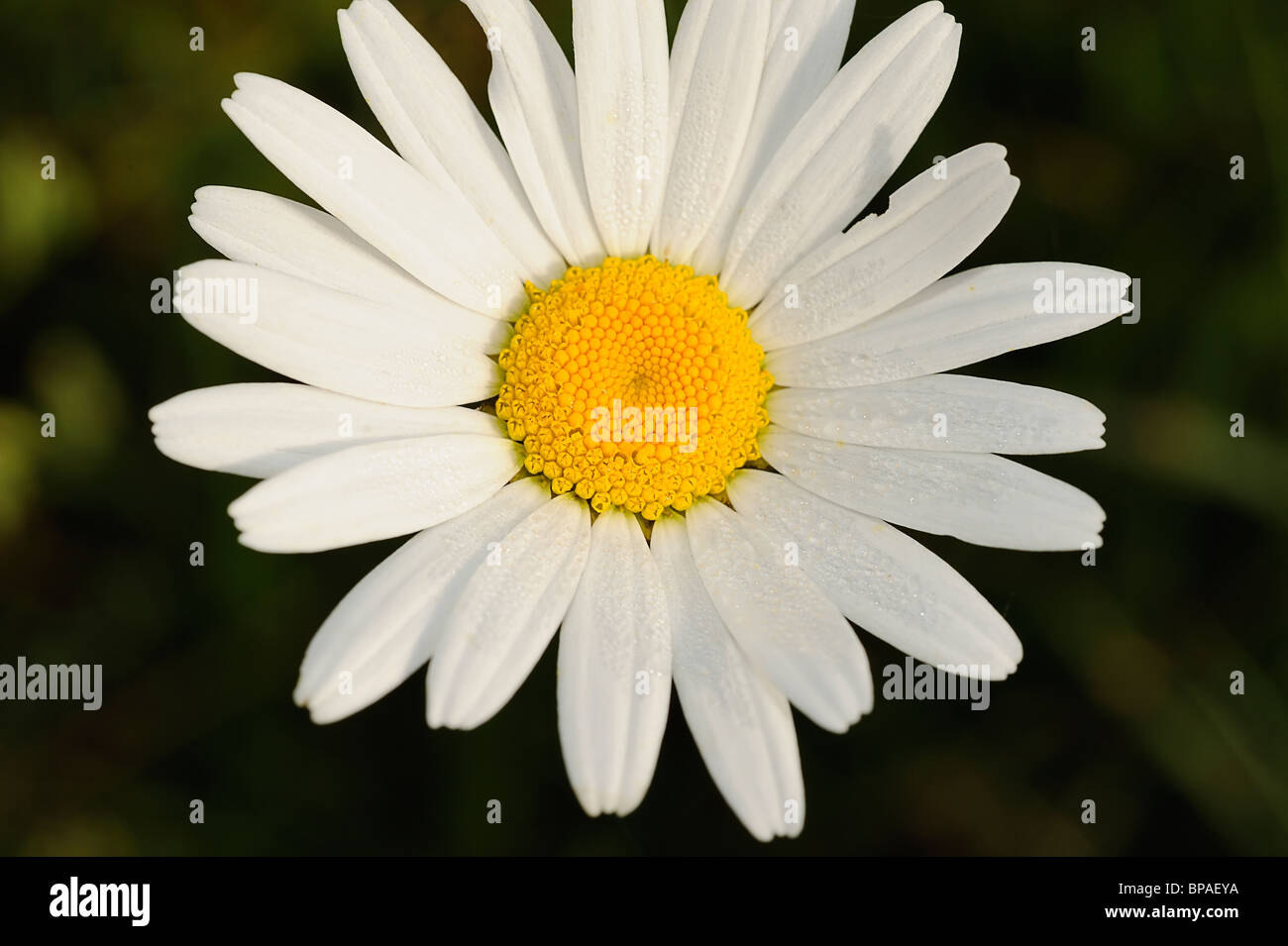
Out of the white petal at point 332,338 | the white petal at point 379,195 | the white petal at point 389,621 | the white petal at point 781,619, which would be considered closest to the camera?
the white petal at point 389,621

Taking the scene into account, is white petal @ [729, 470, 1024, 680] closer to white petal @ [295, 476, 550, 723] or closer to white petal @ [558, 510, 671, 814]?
white petal @ [558, 510, 671, 814]

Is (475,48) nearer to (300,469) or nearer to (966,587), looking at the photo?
(300,469)

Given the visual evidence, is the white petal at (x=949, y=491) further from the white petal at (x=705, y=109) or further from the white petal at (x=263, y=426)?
the white petal at (x=263, y=426)

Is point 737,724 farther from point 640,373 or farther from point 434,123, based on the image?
Answer: point 434,123

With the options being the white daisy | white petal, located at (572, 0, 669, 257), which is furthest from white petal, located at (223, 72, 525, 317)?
white petal, located at (572, 0, 669, 257)

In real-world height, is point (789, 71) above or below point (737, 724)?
above

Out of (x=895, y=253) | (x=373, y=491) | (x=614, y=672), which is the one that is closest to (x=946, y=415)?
(x=895, y=253)

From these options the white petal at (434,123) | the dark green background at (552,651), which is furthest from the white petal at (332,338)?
the dark green background at (552,651)
